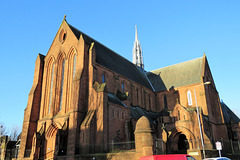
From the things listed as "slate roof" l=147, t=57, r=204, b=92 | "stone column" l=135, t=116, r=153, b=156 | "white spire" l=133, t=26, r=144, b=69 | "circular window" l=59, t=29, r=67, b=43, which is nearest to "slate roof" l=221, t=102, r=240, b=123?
"slate roof" l=147, t=57, r=204, b=92

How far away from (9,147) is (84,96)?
49.0ft

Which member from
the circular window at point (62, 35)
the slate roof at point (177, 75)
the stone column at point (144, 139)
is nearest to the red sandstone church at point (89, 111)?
the circular window at point (62, 35)

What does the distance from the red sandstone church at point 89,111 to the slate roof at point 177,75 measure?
6.55 ft

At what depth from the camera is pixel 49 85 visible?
1266 inches

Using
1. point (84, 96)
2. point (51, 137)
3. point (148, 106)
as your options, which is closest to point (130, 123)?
point (84, 96)

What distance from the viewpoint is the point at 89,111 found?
85.2ft

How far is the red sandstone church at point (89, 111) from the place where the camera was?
2455 centimetres

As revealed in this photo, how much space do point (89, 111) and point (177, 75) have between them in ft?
85.9

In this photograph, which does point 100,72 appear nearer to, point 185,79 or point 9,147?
point 9,147

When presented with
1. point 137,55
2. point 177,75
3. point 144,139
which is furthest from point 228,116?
point 144,139

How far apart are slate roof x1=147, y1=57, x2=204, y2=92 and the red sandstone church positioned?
1997 mm

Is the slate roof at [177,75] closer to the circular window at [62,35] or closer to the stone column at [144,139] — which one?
the circular window at [62,35]

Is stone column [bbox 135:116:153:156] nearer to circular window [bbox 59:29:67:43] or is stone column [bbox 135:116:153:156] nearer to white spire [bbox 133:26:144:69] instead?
circular window [bbox 59:29:67:43]

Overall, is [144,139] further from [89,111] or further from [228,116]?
[228,116]
